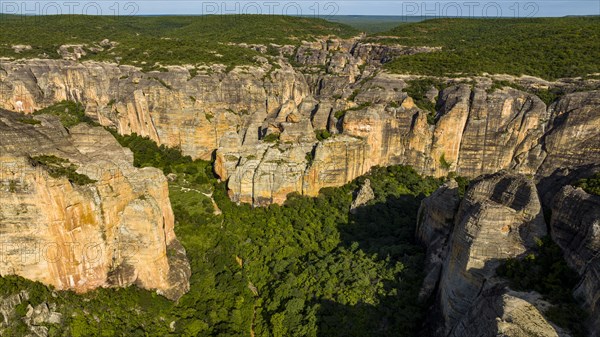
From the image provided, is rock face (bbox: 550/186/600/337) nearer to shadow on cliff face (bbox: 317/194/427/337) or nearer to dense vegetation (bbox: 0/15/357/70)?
shadow on cliff face (bbox: 317/194/427/337)

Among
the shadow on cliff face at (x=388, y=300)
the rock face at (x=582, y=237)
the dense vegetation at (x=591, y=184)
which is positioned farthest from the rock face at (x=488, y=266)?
the dense vegetation at (x=591, y=184)

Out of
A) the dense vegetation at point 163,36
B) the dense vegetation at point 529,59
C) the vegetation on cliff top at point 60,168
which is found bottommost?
the vegetation on cliff top at point 60,168

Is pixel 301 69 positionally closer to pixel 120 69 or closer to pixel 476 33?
pixel 120 69

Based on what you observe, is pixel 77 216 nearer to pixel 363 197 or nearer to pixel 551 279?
pixel 363 197

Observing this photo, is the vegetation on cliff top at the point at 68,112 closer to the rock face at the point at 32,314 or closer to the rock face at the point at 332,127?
the rock face at the point at 332,127

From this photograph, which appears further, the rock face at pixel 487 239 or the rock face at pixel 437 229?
the rock face at pixel 437 229

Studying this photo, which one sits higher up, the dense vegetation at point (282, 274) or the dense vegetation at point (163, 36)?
the dense vegetation at point (163, 36)

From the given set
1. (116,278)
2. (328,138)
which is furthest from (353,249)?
(116,278)

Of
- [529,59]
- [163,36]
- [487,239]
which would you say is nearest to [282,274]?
[487,239]
